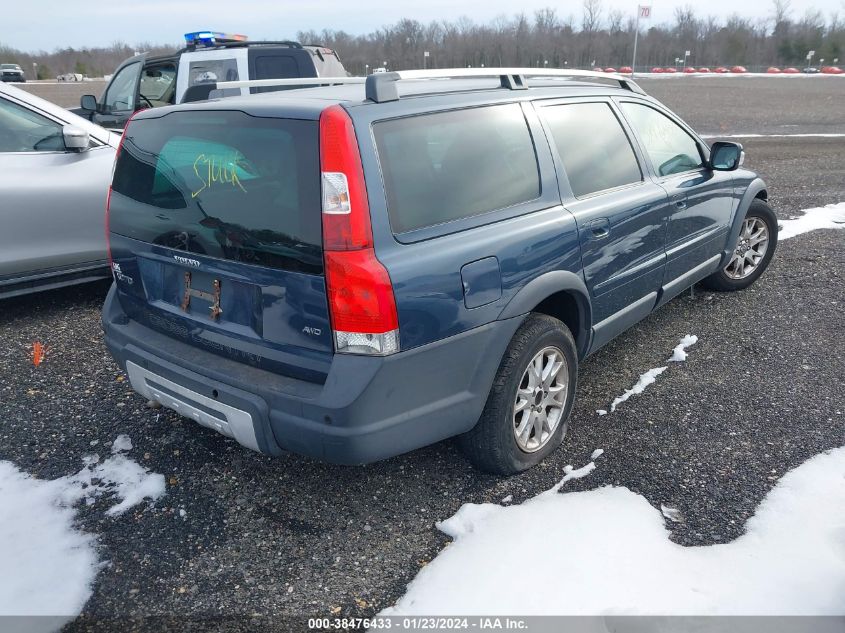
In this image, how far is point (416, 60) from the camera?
82.1 meters

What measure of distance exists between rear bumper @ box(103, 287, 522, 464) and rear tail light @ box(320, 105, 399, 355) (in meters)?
0.11

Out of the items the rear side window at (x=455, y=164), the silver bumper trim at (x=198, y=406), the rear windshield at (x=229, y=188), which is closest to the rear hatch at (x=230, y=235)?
the rear windshield at (x=229, y=188)

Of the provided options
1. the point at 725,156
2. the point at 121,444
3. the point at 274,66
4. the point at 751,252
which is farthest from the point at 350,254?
the point at 274,66

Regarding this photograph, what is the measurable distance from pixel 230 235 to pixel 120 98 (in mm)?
8041

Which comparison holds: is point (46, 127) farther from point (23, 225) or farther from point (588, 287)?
point (588, 287)

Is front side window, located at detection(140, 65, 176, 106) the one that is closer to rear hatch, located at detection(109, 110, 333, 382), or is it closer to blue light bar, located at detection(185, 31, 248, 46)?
blue light bar, located at detection(185, 31, 248, 46)

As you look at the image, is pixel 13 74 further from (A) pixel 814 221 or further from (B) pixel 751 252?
(B) pixel 751 252

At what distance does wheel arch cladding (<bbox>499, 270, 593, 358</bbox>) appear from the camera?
110 inches

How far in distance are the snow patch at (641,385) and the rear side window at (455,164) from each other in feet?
4.46

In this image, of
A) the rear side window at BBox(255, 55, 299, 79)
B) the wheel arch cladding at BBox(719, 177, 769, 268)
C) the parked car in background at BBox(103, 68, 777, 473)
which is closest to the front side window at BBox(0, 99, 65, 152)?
the parked car in background at BBox(103, 68, 777, 473)

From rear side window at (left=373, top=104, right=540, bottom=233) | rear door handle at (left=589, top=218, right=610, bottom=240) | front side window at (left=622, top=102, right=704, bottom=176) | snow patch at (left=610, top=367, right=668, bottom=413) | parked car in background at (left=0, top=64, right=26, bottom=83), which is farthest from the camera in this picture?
parked car in background at (left=0, top=64, right=26, bottom=83)

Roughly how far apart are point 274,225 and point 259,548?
1.27m

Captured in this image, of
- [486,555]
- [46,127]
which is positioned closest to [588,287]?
[486,555]

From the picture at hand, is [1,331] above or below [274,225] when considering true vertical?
below
